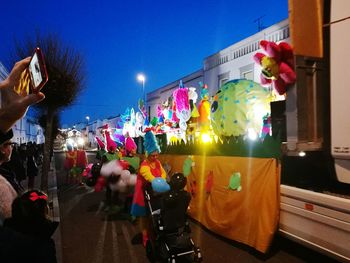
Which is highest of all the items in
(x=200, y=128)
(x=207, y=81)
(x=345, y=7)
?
(x=207, y=81)

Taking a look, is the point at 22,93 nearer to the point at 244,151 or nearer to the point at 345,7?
the point at 345,7

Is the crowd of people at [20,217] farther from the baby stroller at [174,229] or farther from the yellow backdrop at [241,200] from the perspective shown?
the yellow backdrop at [241,200]

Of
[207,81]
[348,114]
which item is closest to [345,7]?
[348,114]

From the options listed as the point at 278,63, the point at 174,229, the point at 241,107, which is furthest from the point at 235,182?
the point at 278,63

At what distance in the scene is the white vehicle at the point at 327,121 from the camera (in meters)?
3.17

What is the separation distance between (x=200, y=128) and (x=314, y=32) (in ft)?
24.3

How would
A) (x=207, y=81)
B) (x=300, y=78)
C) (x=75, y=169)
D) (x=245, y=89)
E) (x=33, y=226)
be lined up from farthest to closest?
(x=207, y=81)
(x=75, y=169)
(x=245, y=89)
(x=300, y=78)
(x=33, y=226)

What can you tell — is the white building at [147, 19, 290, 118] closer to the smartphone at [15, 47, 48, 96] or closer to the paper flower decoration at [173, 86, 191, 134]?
the paper flower decoration at [173, 86, 191, 134]

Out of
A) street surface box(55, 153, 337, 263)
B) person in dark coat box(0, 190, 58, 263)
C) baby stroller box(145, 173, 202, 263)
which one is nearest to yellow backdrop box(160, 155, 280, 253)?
street surface box(55, 153, 337, 263)

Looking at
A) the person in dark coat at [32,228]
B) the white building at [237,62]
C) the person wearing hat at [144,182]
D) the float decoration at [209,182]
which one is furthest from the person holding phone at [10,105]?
the white building at [237,62]

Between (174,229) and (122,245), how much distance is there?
5.43ft

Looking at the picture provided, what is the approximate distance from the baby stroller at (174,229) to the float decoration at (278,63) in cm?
196

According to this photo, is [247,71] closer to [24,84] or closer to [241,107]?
[241,107]

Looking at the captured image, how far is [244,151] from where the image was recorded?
6.16m
